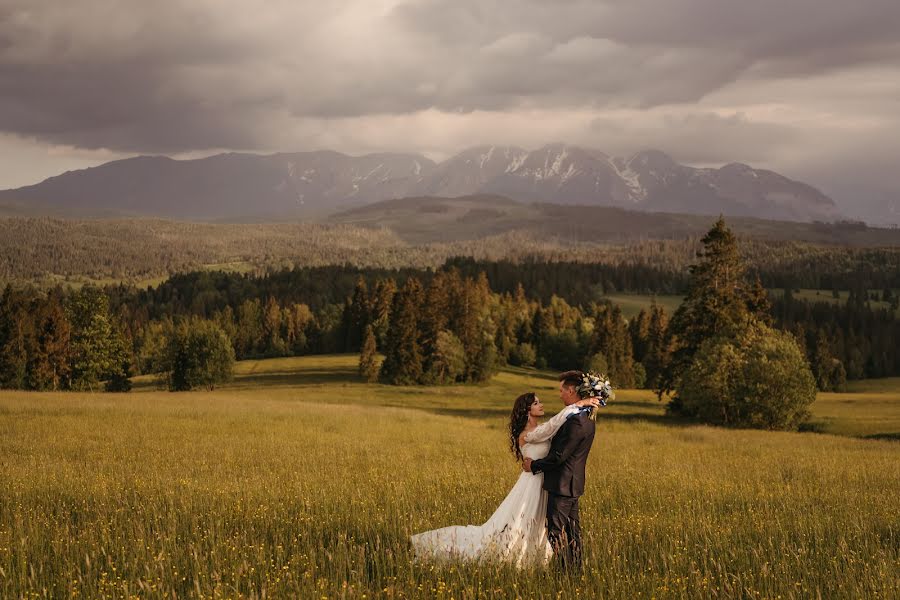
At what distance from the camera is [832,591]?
6.92 m

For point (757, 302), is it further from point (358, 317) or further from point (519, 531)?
point (358, 317)

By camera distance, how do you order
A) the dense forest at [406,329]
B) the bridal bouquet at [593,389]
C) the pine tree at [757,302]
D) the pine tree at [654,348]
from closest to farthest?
the bridal bouquet at [593,389] < the pine tree at [757,302] < the dense forest at [406,329] < the pine tree at [654,348]

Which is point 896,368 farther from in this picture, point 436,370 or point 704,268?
point 704,268

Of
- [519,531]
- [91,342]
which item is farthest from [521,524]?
[91,342]

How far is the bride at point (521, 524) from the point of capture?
26.1 ft

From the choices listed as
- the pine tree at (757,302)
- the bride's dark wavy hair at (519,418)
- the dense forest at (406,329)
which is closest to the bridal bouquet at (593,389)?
the bride's dark wavy hair at (519,418)

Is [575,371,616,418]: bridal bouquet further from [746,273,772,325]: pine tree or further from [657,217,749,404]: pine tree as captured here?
[746,273,772,325]: pine tree

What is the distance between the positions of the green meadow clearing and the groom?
337mm

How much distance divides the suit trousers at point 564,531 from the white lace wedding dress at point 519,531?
13cm

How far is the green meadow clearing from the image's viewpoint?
7125mm

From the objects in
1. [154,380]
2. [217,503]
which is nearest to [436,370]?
[154,380]

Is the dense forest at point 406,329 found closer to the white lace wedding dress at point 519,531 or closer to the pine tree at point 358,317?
the pine tree at point 358,317

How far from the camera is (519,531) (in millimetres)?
8125

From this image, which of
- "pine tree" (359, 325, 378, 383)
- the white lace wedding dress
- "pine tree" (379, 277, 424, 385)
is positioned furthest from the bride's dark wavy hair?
"pine tree" (359, 325, 378, 383)
